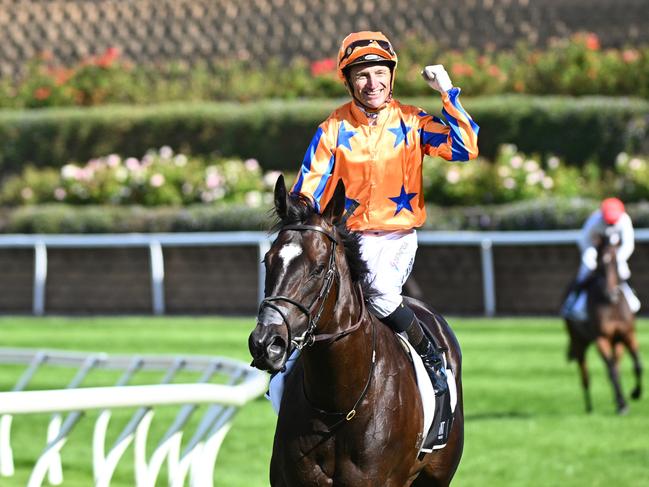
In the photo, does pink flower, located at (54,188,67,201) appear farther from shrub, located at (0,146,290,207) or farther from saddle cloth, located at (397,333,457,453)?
saddle cloth, located at (397,333,457,453)

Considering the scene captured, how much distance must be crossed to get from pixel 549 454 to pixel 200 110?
33.8ft

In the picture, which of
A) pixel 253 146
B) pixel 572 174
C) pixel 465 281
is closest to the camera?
pixel 465 281

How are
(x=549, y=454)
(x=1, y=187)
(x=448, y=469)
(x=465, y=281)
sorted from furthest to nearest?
(x=1, y=187) → (x=465, y=281) → (x=549, y=454) → (x=448, y=469)

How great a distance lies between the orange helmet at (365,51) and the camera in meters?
4.10

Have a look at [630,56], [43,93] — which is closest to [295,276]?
[630,56]

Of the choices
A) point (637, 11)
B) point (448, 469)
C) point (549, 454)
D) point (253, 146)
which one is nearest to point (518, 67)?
point (637, 11)

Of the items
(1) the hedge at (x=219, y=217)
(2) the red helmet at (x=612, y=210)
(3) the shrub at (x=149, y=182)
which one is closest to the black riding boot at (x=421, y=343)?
(2) the red helmet at (x=612, y=210)

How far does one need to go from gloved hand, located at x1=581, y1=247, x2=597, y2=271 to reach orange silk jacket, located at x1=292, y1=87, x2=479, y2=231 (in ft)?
16.3

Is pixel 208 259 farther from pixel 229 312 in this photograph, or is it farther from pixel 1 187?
pixel 1 187

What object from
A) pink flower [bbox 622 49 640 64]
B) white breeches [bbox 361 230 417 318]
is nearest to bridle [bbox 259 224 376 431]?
white breeches [bbox 361 230 417 318]

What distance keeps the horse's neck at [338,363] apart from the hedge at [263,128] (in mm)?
11122

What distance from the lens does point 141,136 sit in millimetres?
17094

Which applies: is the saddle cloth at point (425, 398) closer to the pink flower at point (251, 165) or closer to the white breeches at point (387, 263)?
the white breeches at point (387, 263)

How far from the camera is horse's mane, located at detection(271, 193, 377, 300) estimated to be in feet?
12.2
